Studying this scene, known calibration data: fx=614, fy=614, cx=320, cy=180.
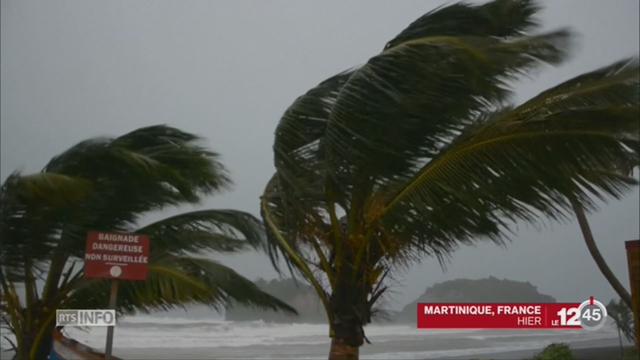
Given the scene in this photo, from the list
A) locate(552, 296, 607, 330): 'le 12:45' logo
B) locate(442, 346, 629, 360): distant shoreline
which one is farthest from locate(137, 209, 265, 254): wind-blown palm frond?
locate(552, 296, 607, 330): 'le 12:45' logo

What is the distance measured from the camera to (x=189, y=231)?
20.9 ft

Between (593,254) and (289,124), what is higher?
(289,124)

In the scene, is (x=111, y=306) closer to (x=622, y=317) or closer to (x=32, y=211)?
(x=32, y=211)

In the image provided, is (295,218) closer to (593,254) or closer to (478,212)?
(478,212)

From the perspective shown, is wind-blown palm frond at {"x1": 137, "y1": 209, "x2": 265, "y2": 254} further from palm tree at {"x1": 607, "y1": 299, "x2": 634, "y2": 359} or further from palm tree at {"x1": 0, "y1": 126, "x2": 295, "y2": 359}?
palm tree at {"x1": 607, "y1": 299, "x2": 634, "y2": 359}

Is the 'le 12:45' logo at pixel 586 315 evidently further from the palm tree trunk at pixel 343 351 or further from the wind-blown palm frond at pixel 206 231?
the wind-blown palm frond at pixel 206 231

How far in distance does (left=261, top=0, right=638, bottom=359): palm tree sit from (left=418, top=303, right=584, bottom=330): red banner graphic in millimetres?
692

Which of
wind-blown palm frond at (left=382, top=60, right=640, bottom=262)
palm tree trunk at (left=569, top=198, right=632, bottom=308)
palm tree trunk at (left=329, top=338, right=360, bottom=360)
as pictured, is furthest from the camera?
palm tree trunk at (left=569, top=198, right=632, bottom=308)

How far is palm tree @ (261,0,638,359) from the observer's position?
3.72m

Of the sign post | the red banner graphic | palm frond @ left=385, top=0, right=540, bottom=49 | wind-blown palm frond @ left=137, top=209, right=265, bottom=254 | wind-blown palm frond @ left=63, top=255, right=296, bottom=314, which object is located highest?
palm frond @ left=385, top=0, right=540, bottom=49

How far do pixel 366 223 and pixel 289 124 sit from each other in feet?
3.06

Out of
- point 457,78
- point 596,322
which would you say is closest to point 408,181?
point 457,78

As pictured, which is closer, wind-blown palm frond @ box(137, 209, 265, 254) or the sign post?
the sign post

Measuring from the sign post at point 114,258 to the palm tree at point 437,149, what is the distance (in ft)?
3.71
